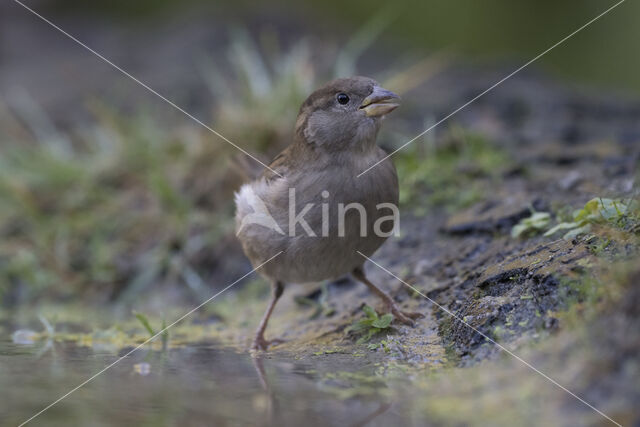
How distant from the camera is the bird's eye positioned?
3.89 m

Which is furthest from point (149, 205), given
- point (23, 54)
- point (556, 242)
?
point (23, 54)

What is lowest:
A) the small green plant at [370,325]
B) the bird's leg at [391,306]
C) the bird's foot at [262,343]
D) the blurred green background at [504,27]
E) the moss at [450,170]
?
the bird's foot at [262,343]

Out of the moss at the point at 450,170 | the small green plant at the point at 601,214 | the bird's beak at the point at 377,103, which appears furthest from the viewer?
the moss at the point at 450,170

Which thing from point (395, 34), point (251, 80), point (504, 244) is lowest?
point (504, 244)

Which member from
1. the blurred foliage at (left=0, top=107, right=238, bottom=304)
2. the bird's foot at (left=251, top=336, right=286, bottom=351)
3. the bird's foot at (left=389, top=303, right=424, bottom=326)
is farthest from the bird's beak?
the blurred foliage at (left=0, top=107, right=238, bottom=304)

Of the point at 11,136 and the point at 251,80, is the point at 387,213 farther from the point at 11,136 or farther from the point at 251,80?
the point at 11,136

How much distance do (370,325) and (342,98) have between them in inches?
48.3

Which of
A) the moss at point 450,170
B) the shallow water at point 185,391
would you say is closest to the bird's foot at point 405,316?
the shallow water at point 185,391

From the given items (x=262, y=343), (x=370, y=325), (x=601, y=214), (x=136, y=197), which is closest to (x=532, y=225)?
(x=601, y=214)

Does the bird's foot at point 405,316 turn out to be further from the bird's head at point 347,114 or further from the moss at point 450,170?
the moss at point 450,170

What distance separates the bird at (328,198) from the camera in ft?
11.7

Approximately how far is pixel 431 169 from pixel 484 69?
3.07 m

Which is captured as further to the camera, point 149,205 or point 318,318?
point 149,205

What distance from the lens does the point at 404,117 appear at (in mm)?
6453
